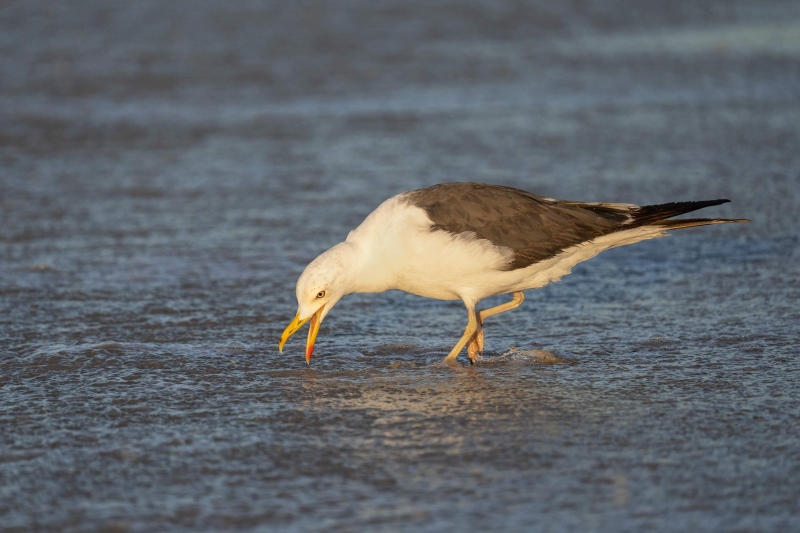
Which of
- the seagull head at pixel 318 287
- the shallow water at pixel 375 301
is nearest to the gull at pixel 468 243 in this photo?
the seagull head at pixel 318 287

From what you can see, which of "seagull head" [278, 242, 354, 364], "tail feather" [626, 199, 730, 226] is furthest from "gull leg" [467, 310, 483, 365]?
"tail feather" [626, 199, 730, 226]

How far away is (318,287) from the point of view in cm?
603

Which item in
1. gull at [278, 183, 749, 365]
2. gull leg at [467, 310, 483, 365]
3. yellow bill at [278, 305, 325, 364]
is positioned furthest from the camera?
gull leg at [467, 310, 483, 365]

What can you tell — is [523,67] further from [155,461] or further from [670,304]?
[155,461]

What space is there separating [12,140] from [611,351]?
8.19m

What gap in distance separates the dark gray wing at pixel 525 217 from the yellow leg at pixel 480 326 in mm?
472

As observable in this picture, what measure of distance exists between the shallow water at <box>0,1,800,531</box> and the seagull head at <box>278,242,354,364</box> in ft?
0.80

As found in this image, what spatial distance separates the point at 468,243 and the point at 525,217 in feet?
1.44

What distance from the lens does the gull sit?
609cm

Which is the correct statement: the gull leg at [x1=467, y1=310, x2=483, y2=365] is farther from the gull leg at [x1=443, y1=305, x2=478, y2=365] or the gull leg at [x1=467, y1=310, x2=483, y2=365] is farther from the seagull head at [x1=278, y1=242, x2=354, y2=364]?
the seagull head at [x1=278, y1=242, x2=354, y2=364]

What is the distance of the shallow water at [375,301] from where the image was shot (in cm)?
434

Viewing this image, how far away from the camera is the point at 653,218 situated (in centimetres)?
618

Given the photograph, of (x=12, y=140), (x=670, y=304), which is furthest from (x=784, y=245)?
(x=12, y=140)

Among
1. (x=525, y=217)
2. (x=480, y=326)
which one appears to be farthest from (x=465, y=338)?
(x=525, y=217)
